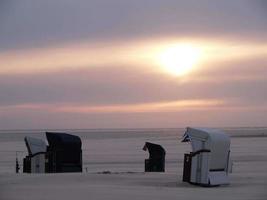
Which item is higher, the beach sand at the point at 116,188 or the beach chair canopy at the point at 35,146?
the beach chair canopy at the point at 35,146

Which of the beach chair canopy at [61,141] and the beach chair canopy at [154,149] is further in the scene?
the beach chair canopy at [154,149]

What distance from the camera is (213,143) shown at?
51.0 ft

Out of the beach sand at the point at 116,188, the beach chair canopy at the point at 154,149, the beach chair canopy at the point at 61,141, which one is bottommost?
the beach sand at the point at 116,188

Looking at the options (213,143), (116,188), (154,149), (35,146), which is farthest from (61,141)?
(213,143)

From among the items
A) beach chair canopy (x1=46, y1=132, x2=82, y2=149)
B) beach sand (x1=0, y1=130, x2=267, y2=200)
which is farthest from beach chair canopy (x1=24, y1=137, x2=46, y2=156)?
beach sand (x1=0, y1=130, x2=267, y2=200)

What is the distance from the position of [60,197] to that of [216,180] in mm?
4564

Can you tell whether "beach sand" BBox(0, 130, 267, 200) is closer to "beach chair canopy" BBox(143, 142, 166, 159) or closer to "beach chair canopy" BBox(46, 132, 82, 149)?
"beach chair canopy" BBox(46, 132, 82, 149)

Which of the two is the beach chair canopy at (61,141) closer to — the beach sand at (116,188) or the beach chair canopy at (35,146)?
the beach chair canopy at (35,146)

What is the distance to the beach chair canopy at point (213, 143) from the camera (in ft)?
51.0

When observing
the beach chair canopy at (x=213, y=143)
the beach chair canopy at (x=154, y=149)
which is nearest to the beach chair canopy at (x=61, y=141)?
the beach chair canopy at (x=154, y=149)

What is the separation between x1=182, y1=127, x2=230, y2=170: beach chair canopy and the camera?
15555mm

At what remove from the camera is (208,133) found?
1558 cm

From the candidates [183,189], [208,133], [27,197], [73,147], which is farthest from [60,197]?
[73,147]

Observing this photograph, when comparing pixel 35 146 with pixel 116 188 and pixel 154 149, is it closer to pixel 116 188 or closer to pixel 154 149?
pixel 154 149
